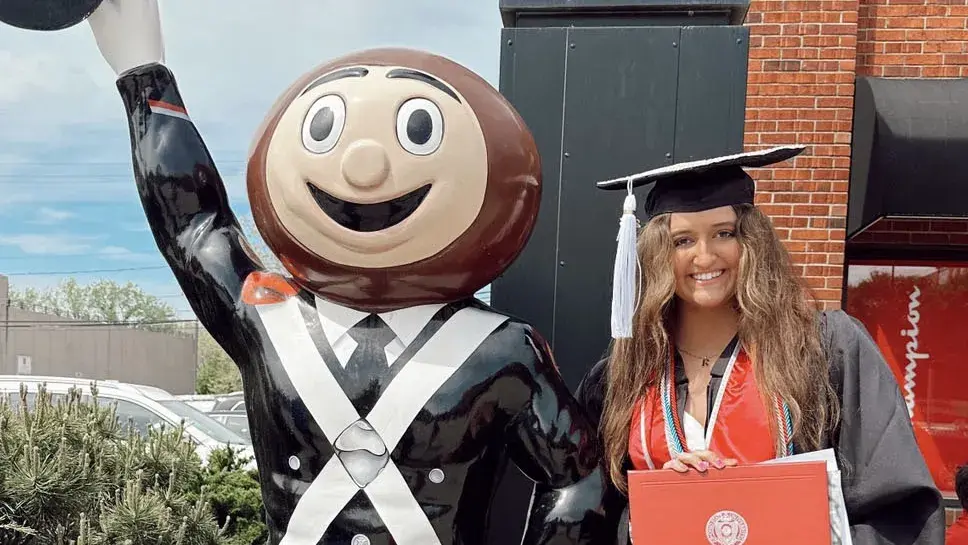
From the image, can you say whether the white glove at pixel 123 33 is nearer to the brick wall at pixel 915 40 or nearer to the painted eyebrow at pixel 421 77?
the painted eyebrow at pixel 421 77

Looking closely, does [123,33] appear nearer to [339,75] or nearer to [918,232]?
[339,75]

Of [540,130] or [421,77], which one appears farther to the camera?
[540,130]

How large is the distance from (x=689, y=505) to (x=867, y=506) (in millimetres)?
422

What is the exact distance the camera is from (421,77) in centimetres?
189

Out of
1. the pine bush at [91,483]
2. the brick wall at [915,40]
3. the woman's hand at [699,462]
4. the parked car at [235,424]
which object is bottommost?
the parked car at [235,424]

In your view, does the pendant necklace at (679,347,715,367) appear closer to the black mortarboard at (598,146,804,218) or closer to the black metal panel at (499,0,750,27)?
the black mortarboard at (598,146,804,218)

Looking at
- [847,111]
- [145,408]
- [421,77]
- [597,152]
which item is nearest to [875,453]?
[597,152]

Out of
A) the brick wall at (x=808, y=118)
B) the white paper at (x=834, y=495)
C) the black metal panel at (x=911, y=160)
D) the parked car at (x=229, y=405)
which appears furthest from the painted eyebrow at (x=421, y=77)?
the parked car at (x=229, y=405)

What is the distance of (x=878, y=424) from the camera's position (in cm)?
177

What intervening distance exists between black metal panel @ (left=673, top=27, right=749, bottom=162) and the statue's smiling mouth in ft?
3.45

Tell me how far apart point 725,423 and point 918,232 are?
4173 mm

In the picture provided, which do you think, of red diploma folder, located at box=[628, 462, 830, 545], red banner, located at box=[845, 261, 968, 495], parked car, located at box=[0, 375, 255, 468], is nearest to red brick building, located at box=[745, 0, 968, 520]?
red banner, located at box=[845, 261, 968, 495]

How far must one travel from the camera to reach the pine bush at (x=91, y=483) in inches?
133

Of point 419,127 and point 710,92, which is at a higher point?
point 710,92
